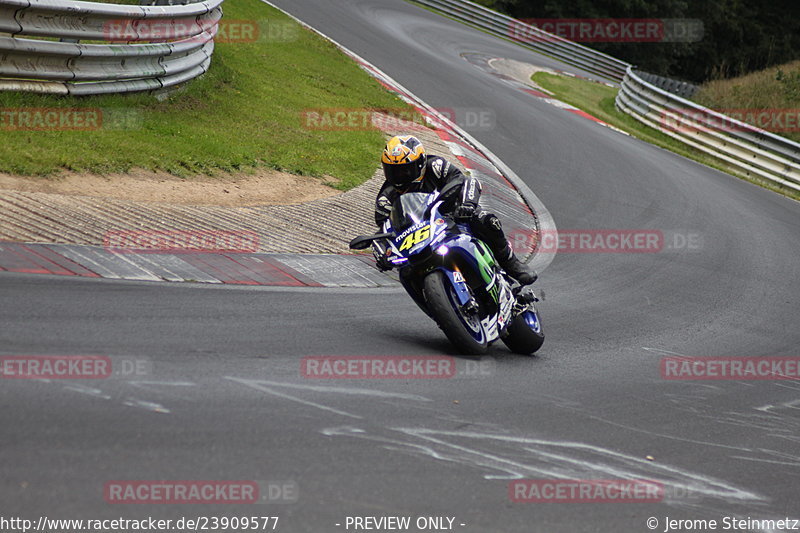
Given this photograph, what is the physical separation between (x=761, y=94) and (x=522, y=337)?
76.8ft

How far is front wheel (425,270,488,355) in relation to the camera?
22.9ft

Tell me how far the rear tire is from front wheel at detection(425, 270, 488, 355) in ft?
1.97

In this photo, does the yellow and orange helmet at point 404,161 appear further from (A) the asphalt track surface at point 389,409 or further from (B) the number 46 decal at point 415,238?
(A) the asphalt track surface at point 389,409

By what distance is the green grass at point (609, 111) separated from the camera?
2343cm

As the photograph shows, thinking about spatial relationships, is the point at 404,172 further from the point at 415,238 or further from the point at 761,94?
the point at 761,94

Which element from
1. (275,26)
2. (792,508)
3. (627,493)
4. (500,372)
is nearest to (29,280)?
(500,372)

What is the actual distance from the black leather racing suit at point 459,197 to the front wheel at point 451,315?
746 millimetres

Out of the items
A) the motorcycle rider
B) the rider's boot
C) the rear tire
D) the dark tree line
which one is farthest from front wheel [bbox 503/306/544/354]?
the dark tree line

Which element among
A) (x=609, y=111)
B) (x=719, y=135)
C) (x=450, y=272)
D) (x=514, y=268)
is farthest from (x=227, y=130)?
(x=609, y=111)

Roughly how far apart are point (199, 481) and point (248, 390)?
1.38 m

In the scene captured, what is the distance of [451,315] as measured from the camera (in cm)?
700

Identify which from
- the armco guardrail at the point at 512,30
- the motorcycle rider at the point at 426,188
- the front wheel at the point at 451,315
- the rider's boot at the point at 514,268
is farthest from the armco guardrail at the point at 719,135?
the front wheel at the point at 451,315

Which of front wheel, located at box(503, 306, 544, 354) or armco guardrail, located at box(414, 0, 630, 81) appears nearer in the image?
front wheel, located at box(503, 306, 544, 354)

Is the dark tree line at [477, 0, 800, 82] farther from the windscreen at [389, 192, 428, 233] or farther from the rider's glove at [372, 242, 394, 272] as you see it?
the rider's glove at [372, 242, 394, 272]
